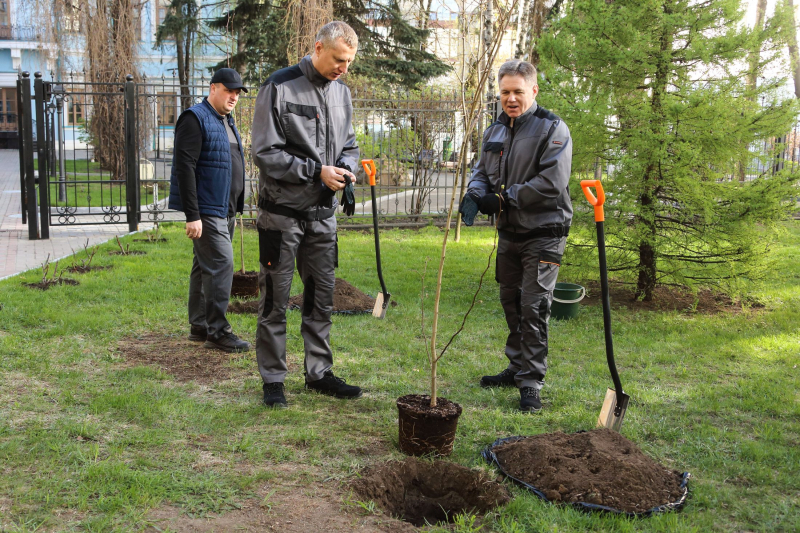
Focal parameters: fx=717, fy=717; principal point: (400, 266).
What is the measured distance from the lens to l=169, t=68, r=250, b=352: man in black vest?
530 centimetres

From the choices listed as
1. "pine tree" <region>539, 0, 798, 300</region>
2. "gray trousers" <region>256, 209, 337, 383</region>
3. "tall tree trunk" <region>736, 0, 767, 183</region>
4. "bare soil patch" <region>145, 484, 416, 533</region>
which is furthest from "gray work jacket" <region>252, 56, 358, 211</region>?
"tall tree trunk" <region>736, 0, 767, 183</region>

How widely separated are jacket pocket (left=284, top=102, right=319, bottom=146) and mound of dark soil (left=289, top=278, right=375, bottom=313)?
2.81 metres

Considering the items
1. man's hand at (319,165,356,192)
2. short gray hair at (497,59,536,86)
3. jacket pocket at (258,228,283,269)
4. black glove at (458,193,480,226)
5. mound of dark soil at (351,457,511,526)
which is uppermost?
short gray hair at (497,59,536,86)

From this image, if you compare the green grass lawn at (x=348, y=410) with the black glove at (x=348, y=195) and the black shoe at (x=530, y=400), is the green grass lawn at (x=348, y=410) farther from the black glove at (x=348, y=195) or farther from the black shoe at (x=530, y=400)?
the black glove at (x=348, y=195)

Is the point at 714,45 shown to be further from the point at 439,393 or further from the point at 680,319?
the point at 439,393

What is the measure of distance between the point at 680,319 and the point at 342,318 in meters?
3.34

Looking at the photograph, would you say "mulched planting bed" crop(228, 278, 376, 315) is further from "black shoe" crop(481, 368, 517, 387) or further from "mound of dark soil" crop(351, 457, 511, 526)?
"mound of dark soil" crop(351, 457, 511, 526)

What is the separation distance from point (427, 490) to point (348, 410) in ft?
3.50

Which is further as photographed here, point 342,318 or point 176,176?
point 342,318

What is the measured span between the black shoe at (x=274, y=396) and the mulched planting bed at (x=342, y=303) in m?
2.31

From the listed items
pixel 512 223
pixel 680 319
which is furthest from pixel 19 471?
pixel 680 319

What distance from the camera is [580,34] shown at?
23.7 ft

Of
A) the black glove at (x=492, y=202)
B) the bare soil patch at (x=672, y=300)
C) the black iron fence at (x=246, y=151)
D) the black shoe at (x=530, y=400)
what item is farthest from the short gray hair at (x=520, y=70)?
the black iron fence at (x=246, y=151)

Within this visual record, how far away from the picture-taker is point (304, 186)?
14.0 ft
